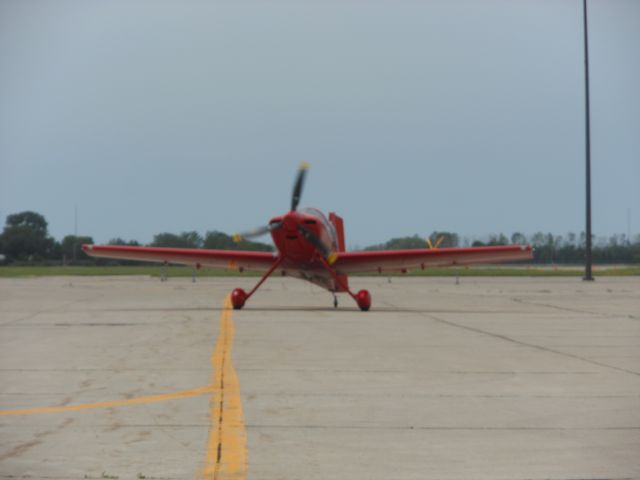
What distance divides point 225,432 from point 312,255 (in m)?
16.0

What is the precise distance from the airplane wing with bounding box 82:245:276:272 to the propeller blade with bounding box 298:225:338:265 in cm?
217

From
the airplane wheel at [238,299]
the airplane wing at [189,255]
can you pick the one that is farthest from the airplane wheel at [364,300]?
the airplane wing at [189,255]

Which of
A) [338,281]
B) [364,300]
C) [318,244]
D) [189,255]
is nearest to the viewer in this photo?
[364,300]

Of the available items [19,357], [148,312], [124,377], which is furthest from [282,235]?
[124,377]

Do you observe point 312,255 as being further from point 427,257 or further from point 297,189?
point 427,257

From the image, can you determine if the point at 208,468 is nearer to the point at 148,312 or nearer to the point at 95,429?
the point at 95,429

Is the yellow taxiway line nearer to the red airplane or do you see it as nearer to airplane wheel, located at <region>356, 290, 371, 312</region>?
the red airplane

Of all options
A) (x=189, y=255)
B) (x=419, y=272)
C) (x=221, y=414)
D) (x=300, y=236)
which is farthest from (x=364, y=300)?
(x=419, y=272)

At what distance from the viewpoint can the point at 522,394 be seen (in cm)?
745

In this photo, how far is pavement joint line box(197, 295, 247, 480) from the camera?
465 cm

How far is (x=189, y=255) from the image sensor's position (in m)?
24.5

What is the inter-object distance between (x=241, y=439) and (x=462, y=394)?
2625 millimetres

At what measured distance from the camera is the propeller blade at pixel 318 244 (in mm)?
21016

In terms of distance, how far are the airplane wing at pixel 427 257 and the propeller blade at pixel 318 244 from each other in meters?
1.13
